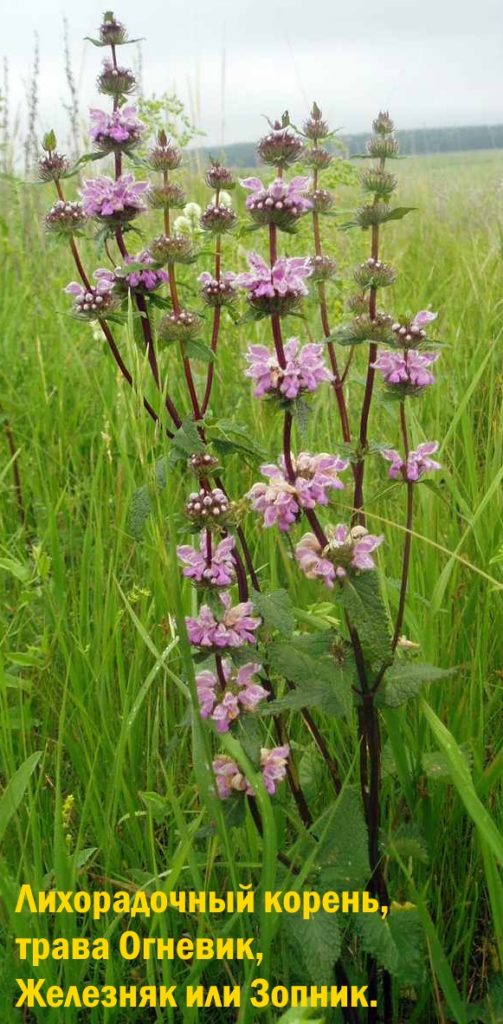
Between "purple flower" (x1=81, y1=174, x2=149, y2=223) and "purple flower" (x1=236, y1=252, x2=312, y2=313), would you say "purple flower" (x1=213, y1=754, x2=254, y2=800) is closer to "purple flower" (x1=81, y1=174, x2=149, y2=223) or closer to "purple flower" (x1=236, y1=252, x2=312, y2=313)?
"purple flower" (x1=236, y1=252, x2=312, y2=313)

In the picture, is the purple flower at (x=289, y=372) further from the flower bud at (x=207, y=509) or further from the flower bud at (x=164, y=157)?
the flower bud at (x=164, y=157)

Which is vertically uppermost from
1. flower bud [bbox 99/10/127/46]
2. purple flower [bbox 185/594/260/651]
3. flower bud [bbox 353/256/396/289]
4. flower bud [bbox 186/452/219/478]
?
flower bud [bbox 99/10/127/46]

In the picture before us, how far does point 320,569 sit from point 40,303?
2955 mm

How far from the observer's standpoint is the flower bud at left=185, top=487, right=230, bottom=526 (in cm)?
114

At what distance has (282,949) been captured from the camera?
4.06 feet

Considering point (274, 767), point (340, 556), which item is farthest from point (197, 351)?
point (274, 767)

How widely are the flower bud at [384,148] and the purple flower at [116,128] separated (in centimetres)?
36

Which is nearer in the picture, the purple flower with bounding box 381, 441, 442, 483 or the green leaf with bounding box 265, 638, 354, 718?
the green leaf with bounding box 265, 638, 354, 718

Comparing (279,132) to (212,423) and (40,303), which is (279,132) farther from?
(40,303)

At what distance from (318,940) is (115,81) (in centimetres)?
128

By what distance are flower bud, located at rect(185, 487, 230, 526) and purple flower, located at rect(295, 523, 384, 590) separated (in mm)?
120

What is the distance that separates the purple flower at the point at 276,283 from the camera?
1.13 m

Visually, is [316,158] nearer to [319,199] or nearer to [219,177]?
[319,199]

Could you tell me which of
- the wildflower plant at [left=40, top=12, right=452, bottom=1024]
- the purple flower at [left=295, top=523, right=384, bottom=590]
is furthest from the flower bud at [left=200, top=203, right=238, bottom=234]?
the purple flower at [left=295, top=523, right=384, bottom=590]
